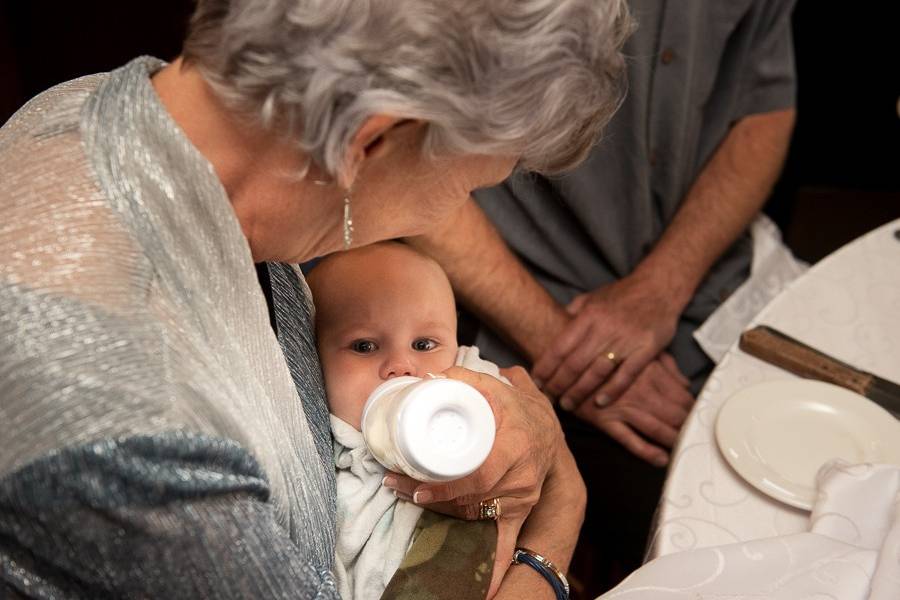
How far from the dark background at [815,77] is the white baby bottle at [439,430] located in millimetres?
2090

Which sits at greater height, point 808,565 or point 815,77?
point 808,565

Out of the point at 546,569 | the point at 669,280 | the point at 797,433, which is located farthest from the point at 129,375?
the point at 669,280

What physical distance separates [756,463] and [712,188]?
3.23 ft

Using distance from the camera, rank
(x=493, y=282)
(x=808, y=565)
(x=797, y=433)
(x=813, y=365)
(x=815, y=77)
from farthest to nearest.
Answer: (x=815, y=77) < (x=493, y=282) < (x=813, y=365) < (x=797, y=433) < (x=808, y=565)

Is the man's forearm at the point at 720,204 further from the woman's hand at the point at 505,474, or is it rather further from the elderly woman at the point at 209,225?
the elderly woman at the point at 209,225

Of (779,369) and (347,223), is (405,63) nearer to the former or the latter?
(347,223)

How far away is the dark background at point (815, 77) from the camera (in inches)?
111

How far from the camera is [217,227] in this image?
0.94 m

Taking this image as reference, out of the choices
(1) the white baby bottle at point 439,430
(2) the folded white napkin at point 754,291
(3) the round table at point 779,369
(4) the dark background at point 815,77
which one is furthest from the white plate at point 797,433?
(4) the dark background at point 815,77

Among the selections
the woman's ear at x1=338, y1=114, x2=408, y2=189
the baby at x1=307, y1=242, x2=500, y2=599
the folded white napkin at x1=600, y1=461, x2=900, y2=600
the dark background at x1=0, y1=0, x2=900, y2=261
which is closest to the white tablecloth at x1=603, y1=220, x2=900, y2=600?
the folded white napkin at x1=600, y1=461, x2=900, y2=600

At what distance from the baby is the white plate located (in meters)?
0.39

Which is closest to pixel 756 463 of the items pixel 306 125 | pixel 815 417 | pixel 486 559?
pixel 815 417

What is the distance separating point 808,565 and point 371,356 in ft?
2.07

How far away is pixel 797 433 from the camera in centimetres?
128
